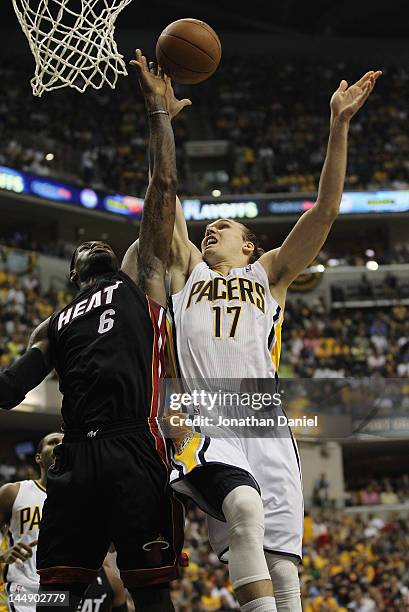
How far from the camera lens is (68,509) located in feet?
11.8

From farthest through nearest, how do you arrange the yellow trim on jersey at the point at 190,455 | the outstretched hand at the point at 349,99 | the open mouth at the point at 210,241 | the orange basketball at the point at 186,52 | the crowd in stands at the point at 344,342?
the crowd in stands at the point at 344,342 < the orange basketball at the point at 186,52 < the open mouth at the point at 210,241 < the outstretched hand at the point at 349,99 < the yellow trim on jersey at the point at 190,455

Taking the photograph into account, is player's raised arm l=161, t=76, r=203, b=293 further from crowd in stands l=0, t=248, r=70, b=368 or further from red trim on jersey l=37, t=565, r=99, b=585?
crowd in stands l=0, t=248, r=70, b=368

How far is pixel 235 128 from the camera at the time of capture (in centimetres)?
2803

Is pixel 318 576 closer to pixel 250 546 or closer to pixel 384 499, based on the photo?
pixel 384 499

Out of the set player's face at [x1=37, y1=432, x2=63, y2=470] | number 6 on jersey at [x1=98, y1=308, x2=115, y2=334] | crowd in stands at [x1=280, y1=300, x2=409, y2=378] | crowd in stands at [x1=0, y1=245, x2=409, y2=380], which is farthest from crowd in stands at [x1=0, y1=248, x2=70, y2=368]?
number 6 on jersey at [x1=98, y1=308, x2=115, y2=334]

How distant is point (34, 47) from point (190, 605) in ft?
32.1

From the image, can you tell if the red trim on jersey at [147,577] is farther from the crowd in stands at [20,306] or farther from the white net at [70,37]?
the crowd in stands at [20,306]

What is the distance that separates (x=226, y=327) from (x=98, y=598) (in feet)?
7.26

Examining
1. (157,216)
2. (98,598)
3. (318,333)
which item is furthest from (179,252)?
(318,333)

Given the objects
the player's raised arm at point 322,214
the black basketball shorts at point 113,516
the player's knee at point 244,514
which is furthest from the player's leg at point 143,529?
the player's raised arm at point 322,214

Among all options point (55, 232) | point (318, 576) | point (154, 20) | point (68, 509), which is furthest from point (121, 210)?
point (68, 509)

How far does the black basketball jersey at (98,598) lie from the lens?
210 inches

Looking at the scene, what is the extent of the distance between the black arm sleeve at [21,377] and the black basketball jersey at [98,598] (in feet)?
6.38

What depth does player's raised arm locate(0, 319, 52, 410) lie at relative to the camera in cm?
373
